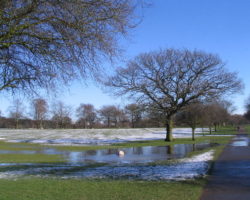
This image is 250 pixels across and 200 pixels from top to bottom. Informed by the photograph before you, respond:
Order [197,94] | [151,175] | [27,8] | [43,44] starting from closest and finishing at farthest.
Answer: [27,8]
[43,44]
[151,175]
[197,94]

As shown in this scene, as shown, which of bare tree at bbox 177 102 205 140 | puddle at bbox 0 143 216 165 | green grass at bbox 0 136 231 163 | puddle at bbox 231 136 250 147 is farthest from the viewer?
bare tree at bbox 177 102 205 140

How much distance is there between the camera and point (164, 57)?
3338 centimetres

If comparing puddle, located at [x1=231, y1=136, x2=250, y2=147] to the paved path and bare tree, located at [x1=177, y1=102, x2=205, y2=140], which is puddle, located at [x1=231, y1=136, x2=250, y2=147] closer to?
bare tree, located at [x1=177, y1=102, x2=205, y2=140]

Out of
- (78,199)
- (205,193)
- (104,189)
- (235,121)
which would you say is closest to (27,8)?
(78,199)

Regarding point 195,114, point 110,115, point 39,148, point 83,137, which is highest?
point 110,115

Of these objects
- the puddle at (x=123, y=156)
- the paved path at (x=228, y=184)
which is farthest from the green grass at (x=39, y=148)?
the paved path at (x=228, y=184)

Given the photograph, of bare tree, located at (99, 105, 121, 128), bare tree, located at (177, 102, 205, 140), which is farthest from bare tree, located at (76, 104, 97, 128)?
bare tree, located at (177, 102, 205, 140)

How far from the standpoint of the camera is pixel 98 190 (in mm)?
8844

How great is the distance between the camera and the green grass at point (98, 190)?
7.96 m

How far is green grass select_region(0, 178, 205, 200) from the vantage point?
26.1ft

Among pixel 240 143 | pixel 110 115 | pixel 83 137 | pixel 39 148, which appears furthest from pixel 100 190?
pixel 110 115

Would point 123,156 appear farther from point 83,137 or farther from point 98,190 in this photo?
point 83,137

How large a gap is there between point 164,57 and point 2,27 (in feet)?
91.0

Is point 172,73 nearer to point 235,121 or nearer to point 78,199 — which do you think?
point 78,199
